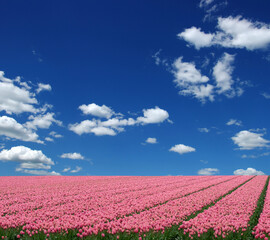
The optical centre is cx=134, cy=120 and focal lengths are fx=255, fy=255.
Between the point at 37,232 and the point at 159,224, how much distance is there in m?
4.36

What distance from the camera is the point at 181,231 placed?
29.9 feet

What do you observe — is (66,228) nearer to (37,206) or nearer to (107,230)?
(107,230)

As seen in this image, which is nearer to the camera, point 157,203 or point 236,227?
point 236,227

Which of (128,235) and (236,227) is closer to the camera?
(128,235)

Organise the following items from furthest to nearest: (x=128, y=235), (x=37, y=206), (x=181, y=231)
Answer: (x=37, y=206)
(x=181, y=231)
(x=128, y=235)

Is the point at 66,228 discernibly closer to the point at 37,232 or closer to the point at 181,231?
the point at 37,232

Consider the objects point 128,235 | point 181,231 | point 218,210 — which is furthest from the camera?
point 218,210

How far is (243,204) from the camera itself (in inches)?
581

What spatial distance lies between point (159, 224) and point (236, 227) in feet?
9.06

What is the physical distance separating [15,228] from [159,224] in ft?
17.5

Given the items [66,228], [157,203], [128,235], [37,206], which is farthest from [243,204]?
[37,206]

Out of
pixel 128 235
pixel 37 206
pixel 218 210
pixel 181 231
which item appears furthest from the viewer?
pixel 37 206

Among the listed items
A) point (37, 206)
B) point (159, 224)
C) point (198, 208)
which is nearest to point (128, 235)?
point (159, 224)

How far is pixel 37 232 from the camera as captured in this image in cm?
866
